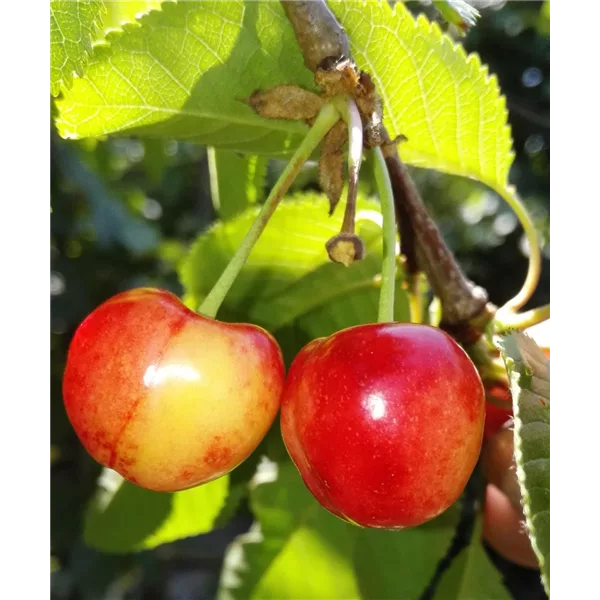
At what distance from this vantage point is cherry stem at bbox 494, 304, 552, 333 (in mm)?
992

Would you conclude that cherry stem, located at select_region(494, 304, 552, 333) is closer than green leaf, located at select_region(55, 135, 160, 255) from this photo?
Yes

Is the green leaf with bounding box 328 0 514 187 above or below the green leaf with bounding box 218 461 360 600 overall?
above

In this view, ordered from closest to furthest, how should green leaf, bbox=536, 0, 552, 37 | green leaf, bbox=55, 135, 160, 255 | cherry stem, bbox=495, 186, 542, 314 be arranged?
cherry stem, bbox=495, 186, 542, 314
green leaf, bbox=536, 0, 552, 37
green leaf, bbox=55, 135, 160, 255

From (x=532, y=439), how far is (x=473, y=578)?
65 centimetres

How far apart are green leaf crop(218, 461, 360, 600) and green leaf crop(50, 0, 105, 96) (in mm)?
674

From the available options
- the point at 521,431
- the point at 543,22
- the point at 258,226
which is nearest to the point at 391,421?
the point at 521,431

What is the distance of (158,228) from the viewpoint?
304 cm

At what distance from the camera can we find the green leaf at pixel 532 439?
574 millimetres

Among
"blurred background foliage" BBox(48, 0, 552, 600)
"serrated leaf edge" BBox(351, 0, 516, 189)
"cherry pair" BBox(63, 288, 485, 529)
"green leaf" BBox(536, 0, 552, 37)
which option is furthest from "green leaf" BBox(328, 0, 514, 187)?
"green leaf" BBox(536, 0, 552, 37)

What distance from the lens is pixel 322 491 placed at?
68 cm

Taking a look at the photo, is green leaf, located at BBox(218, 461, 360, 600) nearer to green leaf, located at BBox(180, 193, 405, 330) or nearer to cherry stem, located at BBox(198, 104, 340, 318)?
green leaf, located at BBox(180, 193, 405, 330)

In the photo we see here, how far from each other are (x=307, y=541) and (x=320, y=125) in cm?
67

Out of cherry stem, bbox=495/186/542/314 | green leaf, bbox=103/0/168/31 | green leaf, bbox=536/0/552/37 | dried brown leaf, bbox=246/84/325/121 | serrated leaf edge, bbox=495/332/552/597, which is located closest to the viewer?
serrated leaf edge, bbox=495/332/552/597

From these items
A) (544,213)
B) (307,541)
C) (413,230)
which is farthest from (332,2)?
(544,213)
